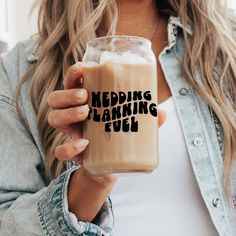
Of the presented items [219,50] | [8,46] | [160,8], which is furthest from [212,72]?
[8,46]

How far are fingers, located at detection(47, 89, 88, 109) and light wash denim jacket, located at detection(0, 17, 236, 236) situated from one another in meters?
0.18

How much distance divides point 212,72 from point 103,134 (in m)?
0.45

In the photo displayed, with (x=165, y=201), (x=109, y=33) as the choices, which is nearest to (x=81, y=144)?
(x=165, y=201)

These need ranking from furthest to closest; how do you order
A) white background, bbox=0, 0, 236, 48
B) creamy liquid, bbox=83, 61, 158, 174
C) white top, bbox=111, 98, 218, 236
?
white background, bbox=0, 0, 236, 48 → white top, bbox=111, 98, 218, 236 → creamy liquid, bbox=83, 61, 158, 174

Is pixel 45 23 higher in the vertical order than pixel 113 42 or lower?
lower

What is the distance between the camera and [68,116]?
0.72 meters

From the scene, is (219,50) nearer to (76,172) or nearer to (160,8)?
(160,8)

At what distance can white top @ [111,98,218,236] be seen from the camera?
97 centimetres

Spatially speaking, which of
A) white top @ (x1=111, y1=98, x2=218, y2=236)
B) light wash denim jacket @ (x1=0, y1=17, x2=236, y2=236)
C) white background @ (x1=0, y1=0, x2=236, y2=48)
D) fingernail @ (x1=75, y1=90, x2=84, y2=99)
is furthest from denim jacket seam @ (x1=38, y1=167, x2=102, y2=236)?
white background @ (x1=0, y1=0, x2=236, y2=48)

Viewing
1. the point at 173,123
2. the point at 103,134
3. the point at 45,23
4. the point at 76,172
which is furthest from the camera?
the point at 45,23

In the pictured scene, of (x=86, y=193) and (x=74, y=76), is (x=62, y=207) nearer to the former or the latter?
(x=86, y=193)

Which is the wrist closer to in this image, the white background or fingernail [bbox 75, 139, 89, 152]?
fingernail [bbox 75, 139, 89, 152]

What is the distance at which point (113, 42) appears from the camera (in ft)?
2.36

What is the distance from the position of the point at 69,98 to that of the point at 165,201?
1.14 ft
